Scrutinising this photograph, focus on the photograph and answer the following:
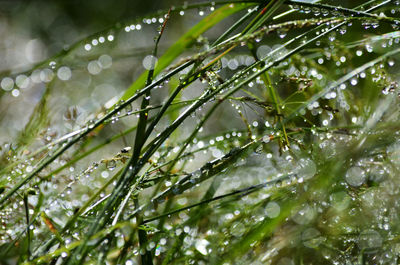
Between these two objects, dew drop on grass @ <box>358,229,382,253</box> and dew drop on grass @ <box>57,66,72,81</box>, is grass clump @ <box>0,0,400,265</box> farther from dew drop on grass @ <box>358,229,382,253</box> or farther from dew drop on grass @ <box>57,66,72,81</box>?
dew drop on grass @ <box>57,66,72,81</box>

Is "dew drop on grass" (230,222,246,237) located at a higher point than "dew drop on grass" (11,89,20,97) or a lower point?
A: lower

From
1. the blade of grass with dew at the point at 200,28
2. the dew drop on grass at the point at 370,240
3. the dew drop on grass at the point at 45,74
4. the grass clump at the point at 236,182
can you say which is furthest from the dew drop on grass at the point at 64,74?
the dew drop on grass at the point at 370,240

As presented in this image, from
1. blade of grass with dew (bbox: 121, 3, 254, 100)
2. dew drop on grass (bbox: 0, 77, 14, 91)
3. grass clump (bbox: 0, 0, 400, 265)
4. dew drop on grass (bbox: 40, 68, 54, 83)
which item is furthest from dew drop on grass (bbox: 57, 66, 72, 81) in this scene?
blade of grass with dew (bbox: 121, 3, 254, 100)

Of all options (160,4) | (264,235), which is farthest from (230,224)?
(160,4)

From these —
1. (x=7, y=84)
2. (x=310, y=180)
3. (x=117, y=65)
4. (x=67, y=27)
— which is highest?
(x=67, y=27)

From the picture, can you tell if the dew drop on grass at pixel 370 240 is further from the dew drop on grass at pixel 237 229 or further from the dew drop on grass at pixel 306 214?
the dew drop on grass at pixel 237 229

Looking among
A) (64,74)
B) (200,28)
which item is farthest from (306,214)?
(64,74)

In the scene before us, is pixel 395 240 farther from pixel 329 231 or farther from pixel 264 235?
pixel 264 235

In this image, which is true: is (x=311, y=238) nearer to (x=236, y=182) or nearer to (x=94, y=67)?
(x=236, y=182)
